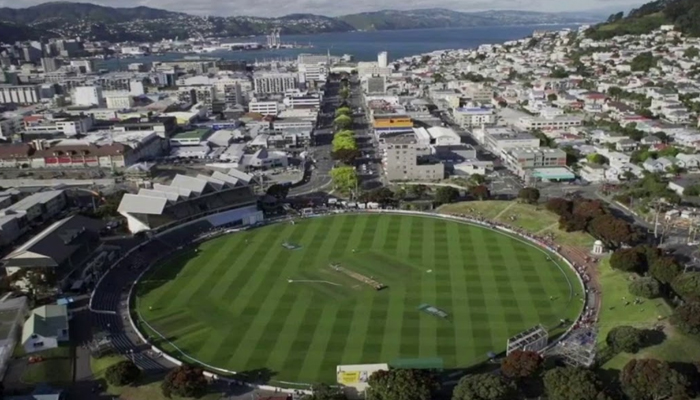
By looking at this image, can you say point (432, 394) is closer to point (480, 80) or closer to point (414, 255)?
point (414, 255)

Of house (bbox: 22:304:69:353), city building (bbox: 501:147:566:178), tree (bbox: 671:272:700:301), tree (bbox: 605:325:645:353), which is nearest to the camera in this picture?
tree (bbox: 605:325:645:353)

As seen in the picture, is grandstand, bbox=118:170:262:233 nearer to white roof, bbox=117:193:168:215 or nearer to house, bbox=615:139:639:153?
white roof, bbox=117:193:168:215

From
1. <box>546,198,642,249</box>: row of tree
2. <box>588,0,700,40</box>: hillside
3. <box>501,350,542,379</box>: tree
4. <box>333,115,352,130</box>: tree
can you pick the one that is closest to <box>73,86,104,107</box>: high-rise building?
<box>333,115,352,130</box>: tree

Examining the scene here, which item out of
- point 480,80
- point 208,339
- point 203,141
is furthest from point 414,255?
point 480,80

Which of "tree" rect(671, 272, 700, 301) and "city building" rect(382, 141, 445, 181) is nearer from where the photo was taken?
"tree" rect(671, 272, 700, 301)

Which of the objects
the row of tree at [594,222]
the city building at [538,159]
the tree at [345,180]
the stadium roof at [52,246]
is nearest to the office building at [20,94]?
the tree at [345,180]

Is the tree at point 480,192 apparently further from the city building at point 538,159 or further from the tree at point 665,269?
the tree at point 665,269
